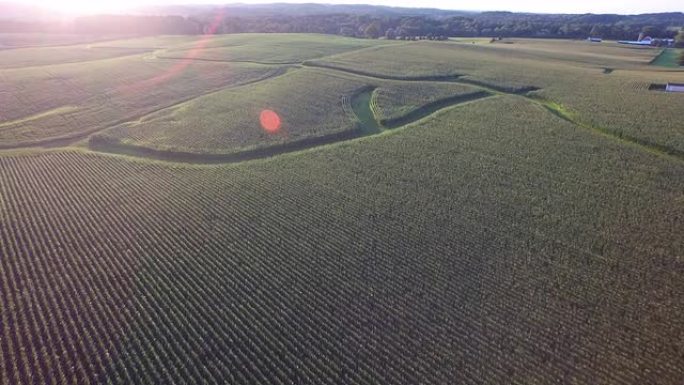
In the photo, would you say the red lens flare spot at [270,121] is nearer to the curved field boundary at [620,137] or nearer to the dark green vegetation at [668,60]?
the curved field boundary at [620,137]

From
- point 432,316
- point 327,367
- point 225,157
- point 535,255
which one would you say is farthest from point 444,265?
point 225,157

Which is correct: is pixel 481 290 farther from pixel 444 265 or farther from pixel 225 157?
pixel 225 157

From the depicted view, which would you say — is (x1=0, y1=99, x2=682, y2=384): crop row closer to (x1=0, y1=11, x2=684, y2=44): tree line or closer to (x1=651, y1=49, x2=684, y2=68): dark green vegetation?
(x1=651, y1=49, x2=684, y2=68): dark green vegetation

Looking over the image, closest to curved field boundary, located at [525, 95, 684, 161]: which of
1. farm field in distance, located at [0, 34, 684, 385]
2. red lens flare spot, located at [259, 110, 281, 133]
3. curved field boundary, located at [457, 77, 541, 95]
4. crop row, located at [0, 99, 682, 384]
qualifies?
farm field in distance, located at [0, 34, 684, 385]

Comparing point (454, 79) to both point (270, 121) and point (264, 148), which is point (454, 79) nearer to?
point (270, 121)

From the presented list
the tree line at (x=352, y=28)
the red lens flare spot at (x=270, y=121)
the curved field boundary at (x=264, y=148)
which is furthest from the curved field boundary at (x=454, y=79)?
the tree line at (x=352, y=28)

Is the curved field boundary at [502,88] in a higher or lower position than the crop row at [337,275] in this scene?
higher
